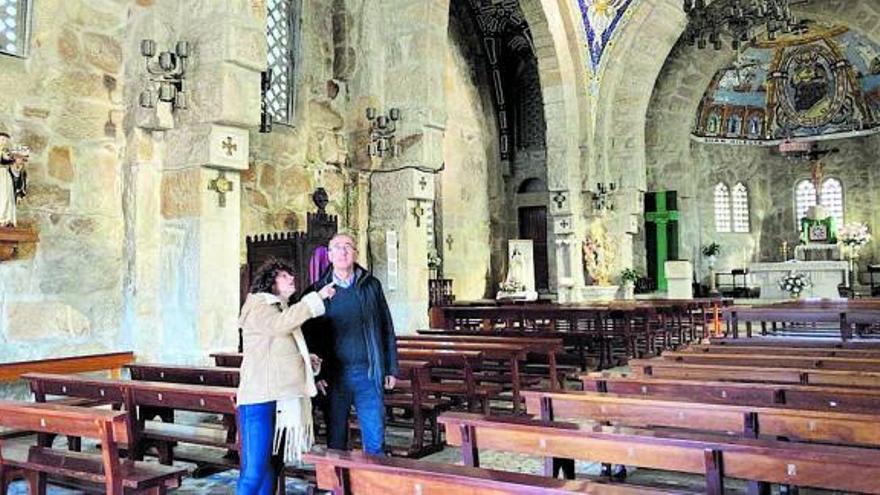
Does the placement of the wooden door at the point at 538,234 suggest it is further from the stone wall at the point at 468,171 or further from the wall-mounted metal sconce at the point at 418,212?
the wall-mounted metal sconce at the point at 418,212

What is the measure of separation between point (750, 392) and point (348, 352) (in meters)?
2.30

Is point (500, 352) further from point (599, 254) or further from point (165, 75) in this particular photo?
point (599, 254)

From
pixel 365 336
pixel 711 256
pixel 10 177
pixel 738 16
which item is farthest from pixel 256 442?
pixel 711 256

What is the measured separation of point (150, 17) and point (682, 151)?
51.3 ft

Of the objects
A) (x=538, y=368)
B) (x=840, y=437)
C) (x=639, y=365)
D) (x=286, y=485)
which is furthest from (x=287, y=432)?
(x=538, y=368)

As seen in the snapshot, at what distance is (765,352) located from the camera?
6445 millimetres

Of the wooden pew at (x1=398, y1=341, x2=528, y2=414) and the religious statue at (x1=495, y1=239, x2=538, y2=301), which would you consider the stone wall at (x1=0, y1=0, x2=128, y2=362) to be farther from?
the religious statue at (x1=495, y1=239, x2=538, y2=301)

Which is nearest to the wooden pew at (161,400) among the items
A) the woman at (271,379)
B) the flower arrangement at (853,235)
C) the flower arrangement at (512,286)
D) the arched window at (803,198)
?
the woman at (271,379)

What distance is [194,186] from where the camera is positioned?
24.2 feet

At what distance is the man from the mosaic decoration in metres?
12.8

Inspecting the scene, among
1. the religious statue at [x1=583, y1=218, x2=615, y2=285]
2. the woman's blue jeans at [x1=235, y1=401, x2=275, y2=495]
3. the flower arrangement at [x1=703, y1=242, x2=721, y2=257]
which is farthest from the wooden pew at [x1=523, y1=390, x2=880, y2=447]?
the flower arrangement at [x1=703, y1=242, x2=721, y2=257]

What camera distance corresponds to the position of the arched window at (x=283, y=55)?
1070 cm

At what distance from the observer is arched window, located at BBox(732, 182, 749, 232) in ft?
80.4

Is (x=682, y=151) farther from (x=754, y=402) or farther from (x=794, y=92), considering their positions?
(x=754, y=402)
